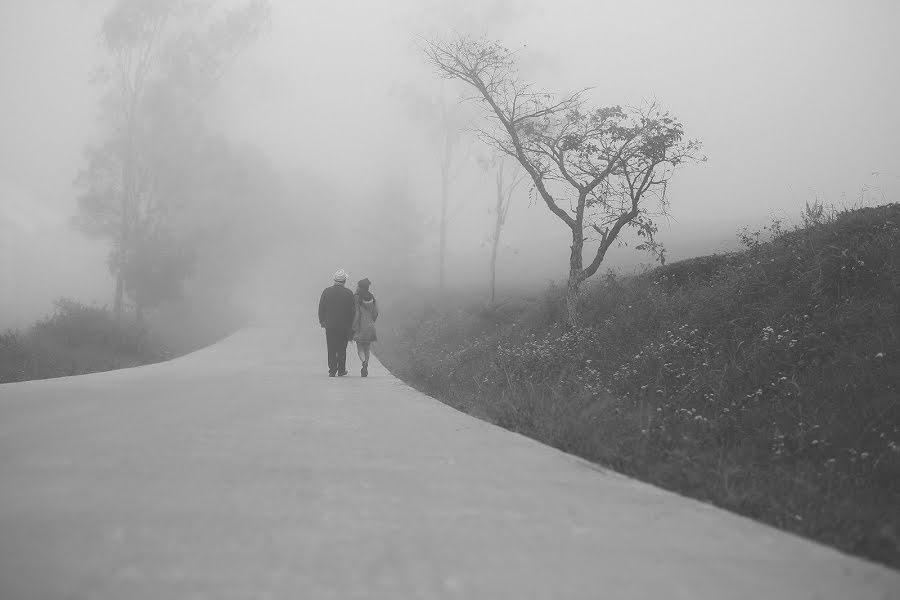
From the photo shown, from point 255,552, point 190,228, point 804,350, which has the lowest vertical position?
point 255,552

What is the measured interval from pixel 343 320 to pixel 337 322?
0.13m

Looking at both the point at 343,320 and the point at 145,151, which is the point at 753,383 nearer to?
the point at 343,320

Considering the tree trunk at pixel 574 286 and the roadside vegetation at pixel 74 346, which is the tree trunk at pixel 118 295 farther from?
the tree trunk at pixel 574 286

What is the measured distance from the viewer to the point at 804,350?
7.09 metres

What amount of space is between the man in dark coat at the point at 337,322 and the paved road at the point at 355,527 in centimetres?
748

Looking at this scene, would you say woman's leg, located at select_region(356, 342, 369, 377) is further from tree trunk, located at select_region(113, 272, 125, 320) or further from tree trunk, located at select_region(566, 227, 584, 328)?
tree trunk, located at select_region(113, 272, 125, 320)

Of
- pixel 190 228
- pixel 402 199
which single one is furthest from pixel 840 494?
pixel 402 199

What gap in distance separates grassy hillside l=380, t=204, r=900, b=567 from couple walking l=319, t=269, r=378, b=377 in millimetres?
1585

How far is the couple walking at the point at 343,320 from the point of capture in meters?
12.9

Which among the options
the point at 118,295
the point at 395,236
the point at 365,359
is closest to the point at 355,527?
the point at 365,359

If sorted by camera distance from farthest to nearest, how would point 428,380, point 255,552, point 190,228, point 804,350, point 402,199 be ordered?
point 402,199 < point 190,228 < point 428,380 < point 804,350 < point 255,552

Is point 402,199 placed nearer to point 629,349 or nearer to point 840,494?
point 629,349

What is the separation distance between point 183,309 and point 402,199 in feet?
76.0

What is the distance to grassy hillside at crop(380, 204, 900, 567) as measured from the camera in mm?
3998
